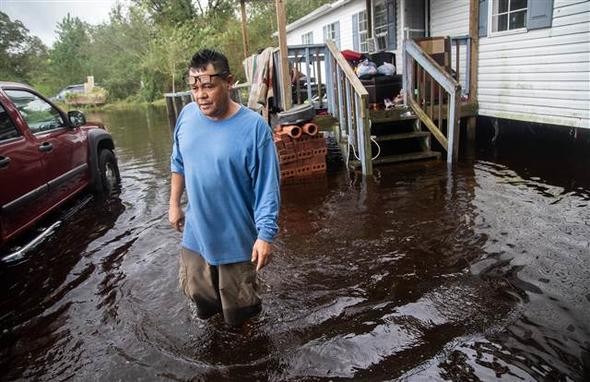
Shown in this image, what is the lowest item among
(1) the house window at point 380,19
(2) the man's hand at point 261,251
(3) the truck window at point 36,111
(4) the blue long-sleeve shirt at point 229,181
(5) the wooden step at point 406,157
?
(5) the wooden step at point 406,157

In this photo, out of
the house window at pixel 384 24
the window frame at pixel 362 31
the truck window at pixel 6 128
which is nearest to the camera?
the truck window at pixel 6 128

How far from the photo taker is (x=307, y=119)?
6.70 metres

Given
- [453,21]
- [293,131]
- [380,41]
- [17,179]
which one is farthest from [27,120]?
[380,41]

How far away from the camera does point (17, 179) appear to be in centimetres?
420

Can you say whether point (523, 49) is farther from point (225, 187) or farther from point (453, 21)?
point (225, 187)

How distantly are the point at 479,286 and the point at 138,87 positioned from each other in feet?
132

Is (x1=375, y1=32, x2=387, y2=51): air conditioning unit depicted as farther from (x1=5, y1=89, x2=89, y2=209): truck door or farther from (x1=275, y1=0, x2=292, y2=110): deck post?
(x1=5, y1=89, x2=89, y2=209): truck door

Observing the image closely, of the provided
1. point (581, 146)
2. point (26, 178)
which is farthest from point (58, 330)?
point (581, 146)

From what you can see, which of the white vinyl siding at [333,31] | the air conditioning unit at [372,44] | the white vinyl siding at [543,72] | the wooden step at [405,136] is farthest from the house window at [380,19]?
the wooden step at [405,136]

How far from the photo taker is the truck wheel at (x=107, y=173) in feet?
21.8

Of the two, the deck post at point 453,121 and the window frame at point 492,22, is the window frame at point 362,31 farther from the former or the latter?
the deck post at point 453,121

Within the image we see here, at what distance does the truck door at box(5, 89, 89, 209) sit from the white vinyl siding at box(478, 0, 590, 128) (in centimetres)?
716

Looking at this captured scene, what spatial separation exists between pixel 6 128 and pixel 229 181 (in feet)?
10.8

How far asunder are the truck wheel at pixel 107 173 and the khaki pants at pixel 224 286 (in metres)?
4.50
